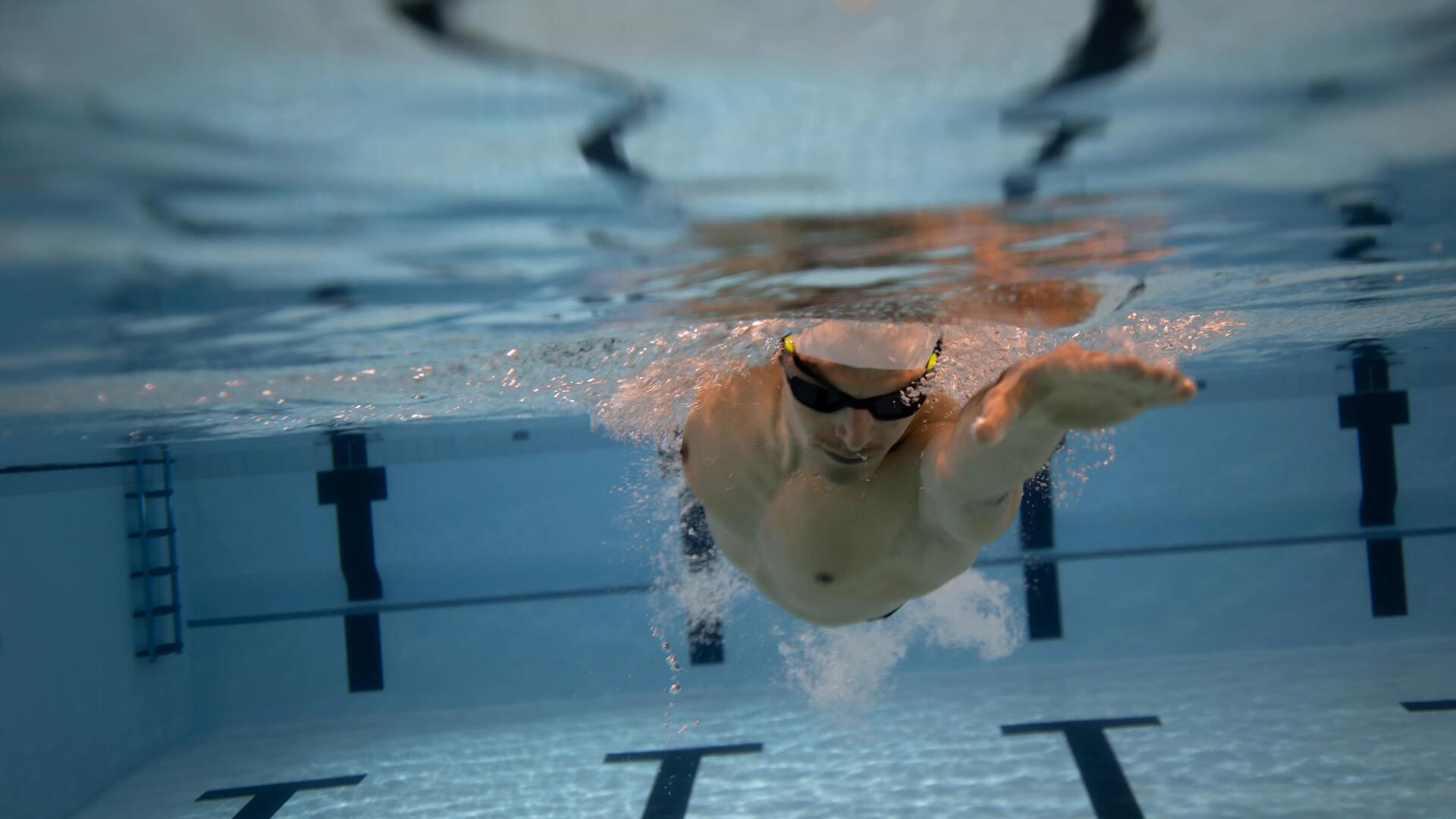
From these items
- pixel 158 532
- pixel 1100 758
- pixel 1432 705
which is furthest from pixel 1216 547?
pixel 158 532

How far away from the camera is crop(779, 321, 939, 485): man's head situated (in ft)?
12.2

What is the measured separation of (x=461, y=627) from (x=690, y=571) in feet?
15.5

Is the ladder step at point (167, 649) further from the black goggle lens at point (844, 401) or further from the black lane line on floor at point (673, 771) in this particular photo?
the black goggle lens at point (844, 401)

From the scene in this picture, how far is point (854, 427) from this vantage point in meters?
3.71

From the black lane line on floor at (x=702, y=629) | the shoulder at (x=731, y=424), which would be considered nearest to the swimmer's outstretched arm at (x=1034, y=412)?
the shoulder at (x=731, y=424)

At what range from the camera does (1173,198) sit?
4188 millimetres

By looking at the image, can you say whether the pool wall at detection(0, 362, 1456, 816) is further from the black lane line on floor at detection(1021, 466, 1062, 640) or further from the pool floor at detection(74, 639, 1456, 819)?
the pool floor at detection(74, 639, 1456, 819)

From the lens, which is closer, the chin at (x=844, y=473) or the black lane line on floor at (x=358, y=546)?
the chin at (x=844, y=473)

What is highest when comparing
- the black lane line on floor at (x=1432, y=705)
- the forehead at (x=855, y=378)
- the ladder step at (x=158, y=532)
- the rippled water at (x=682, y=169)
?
the rippled water at (x=682, y=169)

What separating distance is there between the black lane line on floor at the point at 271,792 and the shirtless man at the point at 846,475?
8.71m

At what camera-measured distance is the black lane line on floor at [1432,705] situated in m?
10.7

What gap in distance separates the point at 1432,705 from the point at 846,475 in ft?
35.5

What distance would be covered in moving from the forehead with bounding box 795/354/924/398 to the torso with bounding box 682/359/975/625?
1.03 ft

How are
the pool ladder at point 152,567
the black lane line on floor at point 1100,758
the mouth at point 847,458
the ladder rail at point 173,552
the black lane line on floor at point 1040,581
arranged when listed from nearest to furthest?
1. the mouth at point 847,458
2. the black lane line on floor at point 1100,758
3. the pool ladder at point 152,567
4. the ladder rail at point 173,552
5. the black lane line on floor at point 1040,581
